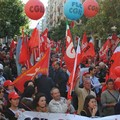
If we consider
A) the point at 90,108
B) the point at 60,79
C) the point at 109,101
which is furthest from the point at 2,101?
the point at 60,79

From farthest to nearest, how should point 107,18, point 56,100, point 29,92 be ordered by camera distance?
point 107,18, point 29,92, point 56,100

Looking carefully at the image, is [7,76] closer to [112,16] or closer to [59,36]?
[112,16]

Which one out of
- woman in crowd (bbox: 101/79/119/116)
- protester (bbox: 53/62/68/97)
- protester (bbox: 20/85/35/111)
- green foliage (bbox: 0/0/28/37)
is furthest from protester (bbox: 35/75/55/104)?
green foliage (bbox: 0/0/28/37)

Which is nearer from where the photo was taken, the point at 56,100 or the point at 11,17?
the point at 56,100

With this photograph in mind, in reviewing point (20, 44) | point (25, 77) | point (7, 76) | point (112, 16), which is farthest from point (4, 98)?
point (112, 16)

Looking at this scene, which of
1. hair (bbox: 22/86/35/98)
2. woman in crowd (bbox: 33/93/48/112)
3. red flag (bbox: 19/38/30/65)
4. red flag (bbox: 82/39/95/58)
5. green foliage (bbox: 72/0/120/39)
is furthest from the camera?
green foliage (bbox: 72/0/120/39)

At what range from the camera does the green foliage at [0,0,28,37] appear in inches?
1513

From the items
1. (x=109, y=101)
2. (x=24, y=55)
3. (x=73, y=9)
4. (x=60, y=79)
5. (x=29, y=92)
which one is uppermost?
(x=73, y=9)

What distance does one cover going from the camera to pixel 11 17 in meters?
41.0

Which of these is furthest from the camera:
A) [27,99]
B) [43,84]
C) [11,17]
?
[11,17]

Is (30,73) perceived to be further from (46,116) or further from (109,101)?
(46,116)

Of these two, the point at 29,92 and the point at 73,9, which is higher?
the point at 73,9

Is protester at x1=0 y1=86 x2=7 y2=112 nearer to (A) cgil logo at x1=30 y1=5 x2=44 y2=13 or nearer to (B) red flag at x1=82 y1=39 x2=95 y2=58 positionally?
(B) red flag at x1=82 y1=39 x2=95 y2=58

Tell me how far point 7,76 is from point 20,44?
135 cm
